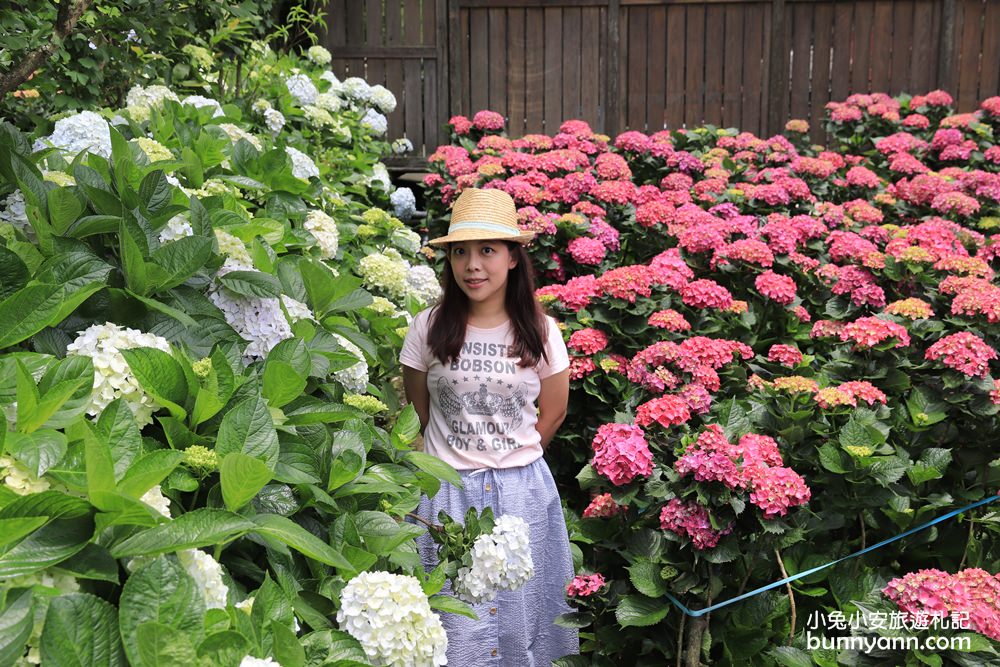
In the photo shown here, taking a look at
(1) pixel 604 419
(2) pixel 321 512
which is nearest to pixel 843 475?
(1) pixel 604 419

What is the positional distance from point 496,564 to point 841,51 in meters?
7.32

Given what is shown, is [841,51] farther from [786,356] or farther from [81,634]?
[81,634]

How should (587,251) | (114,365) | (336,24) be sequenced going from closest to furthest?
(114,365) → (587,251) → (336,24)

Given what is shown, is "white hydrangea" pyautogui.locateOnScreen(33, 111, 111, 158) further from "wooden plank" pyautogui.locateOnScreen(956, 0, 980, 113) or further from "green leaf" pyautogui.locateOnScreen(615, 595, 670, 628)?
"wooden plank" pyautogui.locateOnScreen(956, 0, 980, 113)

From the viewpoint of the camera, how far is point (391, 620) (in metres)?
1.15

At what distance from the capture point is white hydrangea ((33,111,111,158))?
1.97 m

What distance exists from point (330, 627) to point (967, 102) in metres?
8.06

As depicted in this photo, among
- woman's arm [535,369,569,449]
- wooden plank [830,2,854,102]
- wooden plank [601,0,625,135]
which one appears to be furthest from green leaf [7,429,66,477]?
wooden plank [830,2,854,102]

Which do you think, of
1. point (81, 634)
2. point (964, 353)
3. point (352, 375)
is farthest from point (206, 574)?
point (964, 353)

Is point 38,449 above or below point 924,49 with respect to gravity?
below

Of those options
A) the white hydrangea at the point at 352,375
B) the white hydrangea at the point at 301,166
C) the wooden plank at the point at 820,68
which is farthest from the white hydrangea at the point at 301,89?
the wooden plank at the point at 820,68

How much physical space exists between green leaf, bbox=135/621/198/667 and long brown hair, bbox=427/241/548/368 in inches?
66.8

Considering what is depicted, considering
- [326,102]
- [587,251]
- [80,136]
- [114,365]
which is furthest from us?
[326,102]

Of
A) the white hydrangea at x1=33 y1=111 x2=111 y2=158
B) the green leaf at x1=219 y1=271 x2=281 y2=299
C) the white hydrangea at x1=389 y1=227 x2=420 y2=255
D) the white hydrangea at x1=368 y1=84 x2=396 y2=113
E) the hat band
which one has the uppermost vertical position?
the white hydrangea at x1=368 y1=84 x2=396 y2=113
